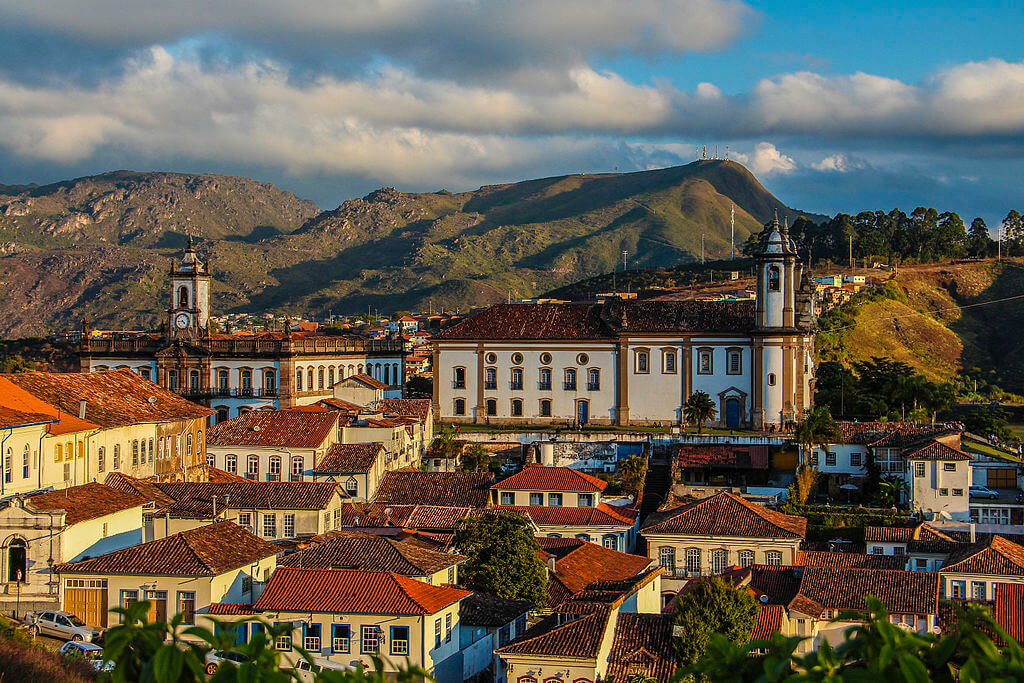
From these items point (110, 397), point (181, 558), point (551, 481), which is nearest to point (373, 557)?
point (181, 558)

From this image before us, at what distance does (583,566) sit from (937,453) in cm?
1961

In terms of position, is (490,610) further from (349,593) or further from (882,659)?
(882,659)

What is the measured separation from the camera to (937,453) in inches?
2071

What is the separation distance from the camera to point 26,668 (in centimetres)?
1667

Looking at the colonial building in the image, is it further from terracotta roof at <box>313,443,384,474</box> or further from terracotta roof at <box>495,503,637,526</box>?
terracotta roof at <box>495,503,637,526</box>

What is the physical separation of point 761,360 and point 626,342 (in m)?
7.58

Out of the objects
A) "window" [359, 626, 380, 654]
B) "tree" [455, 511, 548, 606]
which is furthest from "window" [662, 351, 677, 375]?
"window" [359, 626, 380, 654]

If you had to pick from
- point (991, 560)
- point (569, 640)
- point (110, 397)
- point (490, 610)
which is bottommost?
point (490, 610)

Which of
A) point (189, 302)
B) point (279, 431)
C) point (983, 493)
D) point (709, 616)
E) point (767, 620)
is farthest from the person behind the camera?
point (189, 302)

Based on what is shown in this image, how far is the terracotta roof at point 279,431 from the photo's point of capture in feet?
178

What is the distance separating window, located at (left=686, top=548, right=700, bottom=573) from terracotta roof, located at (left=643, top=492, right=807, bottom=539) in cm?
63

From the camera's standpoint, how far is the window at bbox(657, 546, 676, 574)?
151ft

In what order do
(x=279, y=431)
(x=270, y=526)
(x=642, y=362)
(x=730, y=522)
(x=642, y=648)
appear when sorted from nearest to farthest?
1. (x=642, y=648)
2. (x=270, y=526)
3. (x=730, y=522)
4. (x=279, y=431)
5. (x=642, y=362)

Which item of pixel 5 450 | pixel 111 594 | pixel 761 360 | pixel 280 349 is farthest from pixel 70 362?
pixel 111 594
